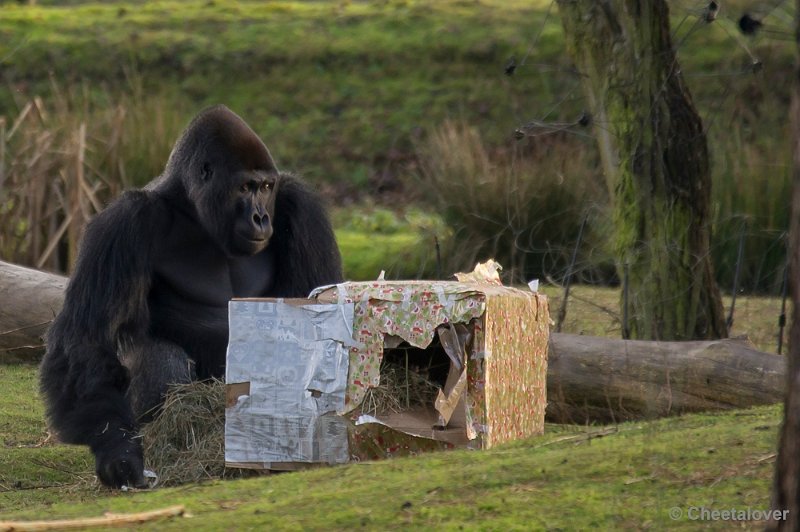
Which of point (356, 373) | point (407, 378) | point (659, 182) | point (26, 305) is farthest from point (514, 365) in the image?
point (26, 305)

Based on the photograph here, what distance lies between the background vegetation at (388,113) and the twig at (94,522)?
5038mm

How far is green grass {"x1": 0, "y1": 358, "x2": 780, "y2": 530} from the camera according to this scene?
9.46 feet

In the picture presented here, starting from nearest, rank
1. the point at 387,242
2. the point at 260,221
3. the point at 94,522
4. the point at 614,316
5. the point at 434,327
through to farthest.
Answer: the point at 94,522, the point at 434,327, the point at 260,221, the point at 614,316, the point at 387,242

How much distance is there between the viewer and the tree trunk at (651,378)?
4953 millimetres

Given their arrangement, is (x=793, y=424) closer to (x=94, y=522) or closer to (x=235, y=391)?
(x=94, y=522)

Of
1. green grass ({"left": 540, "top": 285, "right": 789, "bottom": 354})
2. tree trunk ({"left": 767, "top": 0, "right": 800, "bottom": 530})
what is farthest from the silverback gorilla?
tree trunk ({"left": 767, "top": 0, "right": 800, "bottom": 530})

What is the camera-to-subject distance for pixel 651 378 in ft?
16.8

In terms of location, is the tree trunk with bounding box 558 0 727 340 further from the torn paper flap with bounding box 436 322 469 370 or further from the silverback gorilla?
the torn paper flap with bounding box 436 322 469 370

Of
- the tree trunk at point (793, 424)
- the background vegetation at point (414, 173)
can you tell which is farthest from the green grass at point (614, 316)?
the tree trunk at point (793, 424)

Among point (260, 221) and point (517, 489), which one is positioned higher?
point (260, 221)

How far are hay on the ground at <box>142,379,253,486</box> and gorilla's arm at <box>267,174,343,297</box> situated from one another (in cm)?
83

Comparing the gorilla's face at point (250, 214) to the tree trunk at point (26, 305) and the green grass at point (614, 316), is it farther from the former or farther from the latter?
the green grass at point (614, 316)

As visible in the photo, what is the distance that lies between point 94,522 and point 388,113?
13733mm

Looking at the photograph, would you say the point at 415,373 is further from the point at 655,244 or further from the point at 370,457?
the point at 655,244
